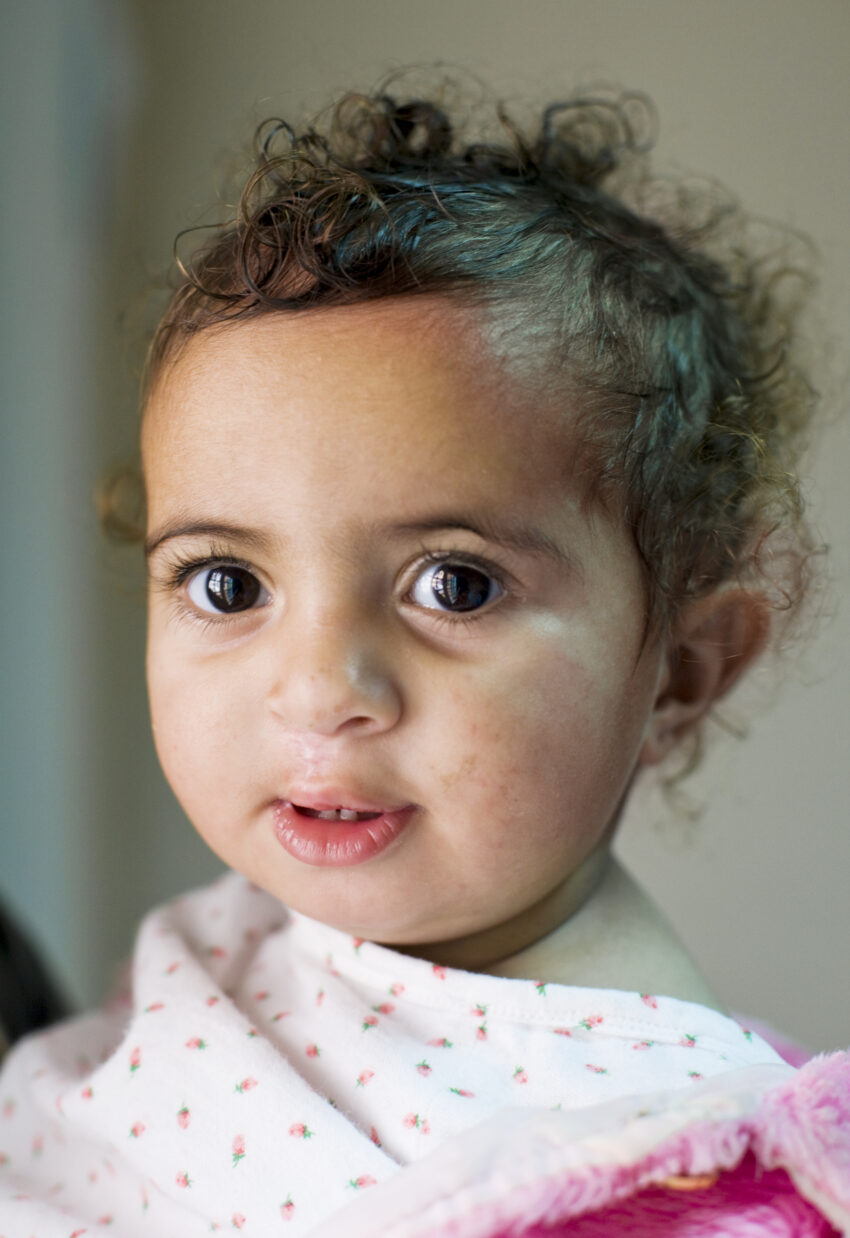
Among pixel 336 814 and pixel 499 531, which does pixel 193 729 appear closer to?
pixel 336 814

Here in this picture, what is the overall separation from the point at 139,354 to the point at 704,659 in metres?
0.64

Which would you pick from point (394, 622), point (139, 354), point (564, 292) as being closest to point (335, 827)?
point (394, 622)

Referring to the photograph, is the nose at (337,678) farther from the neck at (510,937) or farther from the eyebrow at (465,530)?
the neck at (510,937)

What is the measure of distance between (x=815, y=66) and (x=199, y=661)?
1.00m

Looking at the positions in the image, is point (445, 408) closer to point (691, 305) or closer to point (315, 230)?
point (315, 230)

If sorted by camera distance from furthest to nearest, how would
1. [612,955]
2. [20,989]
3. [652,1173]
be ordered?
[20,989]
[612,955]
[652,1173]

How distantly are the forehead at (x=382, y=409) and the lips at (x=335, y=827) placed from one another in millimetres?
170

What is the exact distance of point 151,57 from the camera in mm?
1509

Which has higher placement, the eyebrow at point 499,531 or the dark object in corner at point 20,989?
the eyebrow at point 499,531

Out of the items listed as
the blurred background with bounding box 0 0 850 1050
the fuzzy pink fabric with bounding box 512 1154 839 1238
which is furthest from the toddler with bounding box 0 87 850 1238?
the blurred background with bounding box 0 0 850 1050

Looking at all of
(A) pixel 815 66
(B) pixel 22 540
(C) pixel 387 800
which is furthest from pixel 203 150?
(C) pixel 387 800

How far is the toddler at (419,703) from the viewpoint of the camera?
62 cm

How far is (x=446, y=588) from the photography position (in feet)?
2.12

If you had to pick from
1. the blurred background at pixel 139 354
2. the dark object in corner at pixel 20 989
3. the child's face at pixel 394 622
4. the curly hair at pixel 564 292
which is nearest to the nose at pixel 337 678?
the child's face at pixel 394 622
